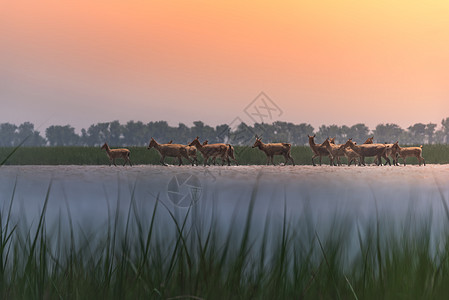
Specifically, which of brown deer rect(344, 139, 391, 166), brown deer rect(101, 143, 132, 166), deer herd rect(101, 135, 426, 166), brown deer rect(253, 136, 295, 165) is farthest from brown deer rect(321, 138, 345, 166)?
brown deer rect(101, 143, 132, 166)

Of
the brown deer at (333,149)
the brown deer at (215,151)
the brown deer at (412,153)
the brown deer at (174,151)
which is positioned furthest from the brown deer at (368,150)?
the brown deer at (174,151)

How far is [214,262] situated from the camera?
10.9ft

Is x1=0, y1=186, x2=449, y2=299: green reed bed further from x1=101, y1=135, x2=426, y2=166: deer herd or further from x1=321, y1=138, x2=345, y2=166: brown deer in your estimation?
x1=321, y1=138, x2=345, y2=166: brown deer

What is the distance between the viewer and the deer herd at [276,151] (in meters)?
14.8

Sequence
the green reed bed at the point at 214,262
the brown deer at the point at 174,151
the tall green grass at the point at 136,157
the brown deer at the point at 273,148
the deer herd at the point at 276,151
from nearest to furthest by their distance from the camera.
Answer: the green reed bed at the point at 214,262 < the deer herd at the point at 276,151 < the brown deer at the point at 174,151 < the brown deer at the point at 273,148 < the tall green grass at the point at 136,157

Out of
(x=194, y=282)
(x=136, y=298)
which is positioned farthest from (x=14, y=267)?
(x=194, y=282)

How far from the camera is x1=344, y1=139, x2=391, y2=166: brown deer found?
17234 mm

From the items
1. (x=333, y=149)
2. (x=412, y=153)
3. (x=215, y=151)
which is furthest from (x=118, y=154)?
(x=412, y=153)

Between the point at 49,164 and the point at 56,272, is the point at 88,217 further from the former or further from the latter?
the point at 49,164

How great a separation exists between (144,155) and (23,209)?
1278cm

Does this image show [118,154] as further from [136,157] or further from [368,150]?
[368,150]

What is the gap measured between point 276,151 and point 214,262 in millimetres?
12594

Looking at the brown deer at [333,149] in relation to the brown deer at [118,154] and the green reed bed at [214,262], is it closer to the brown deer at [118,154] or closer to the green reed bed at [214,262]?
the brown deer at [118,154]

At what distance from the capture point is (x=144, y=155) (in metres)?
16.3
